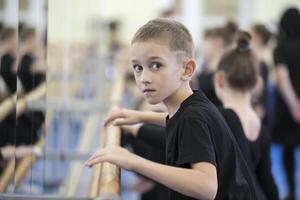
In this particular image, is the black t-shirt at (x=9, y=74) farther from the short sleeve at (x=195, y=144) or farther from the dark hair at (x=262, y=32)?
the dark hair at (x=262, y=32)

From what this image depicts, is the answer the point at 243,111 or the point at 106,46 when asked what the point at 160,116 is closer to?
the point at 243,111

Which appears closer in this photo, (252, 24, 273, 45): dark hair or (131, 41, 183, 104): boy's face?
(131, 41, 183, 104): boy's face

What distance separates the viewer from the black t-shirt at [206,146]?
1541 millimetres

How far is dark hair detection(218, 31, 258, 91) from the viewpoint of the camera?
259cm

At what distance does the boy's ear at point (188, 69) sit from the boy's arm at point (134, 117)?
0.43 meters

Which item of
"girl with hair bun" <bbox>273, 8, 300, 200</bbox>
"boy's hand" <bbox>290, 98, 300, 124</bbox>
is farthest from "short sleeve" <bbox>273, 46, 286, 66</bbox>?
"boy's hand" <bbox>290, 98, 300, 124</bbox>

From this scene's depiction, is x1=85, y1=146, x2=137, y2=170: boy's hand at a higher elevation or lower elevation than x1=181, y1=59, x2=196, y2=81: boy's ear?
lower

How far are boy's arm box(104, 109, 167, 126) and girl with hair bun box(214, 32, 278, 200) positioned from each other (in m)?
0.52

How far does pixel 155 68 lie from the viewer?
161 cm

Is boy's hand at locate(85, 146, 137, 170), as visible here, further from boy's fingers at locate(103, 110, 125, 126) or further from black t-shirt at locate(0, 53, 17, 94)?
black t-shirt at locate(0, 53, 17, 94)

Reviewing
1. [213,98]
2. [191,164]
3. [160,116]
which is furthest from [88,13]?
[191,164]

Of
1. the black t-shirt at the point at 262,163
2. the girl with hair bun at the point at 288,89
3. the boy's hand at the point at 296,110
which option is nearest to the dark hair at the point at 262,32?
the girl with hair bun at the point at 288,89

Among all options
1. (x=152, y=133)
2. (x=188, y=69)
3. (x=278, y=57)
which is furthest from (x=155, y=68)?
(x=278, y=57)

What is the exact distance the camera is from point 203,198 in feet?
4.92
